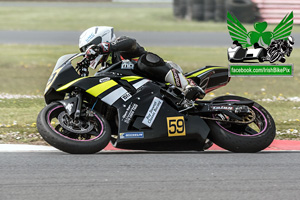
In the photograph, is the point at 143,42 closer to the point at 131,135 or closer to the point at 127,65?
the point at 127,65

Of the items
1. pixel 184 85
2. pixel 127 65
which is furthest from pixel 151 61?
pixel 184 85

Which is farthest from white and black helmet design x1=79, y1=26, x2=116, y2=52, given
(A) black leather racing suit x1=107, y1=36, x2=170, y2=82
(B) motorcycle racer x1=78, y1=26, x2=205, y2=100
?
(A) black leather racing suit x1=107, y1=36, x2=170, y2=82

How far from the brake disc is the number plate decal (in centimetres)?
79

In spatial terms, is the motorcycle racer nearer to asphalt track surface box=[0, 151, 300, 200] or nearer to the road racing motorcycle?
the road racing motorcycle

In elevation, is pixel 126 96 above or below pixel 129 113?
above

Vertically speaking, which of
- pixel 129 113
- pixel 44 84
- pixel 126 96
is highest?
pixel 126 96

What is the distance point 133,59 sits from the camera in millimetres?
6613

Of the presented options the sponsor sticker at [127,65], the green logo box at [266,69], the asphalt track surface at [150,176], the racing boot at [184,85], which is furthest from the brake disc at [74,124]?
the green logo box at [266,69]

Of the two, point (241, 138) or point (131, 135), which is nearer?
point (131, 135)

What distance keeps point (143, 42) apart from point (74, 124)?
15.6m

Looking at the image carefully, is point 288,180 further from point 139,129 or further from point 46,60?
point 46,60

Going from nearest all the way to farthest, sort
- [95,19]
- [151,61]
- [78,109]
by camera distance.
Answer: [78,109], [151,61], [95,19]

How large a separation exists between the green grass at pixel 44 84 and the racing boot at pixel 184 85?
1744 millimetres

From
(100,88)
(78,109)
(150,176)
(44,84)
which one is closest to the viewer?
(150,176)
